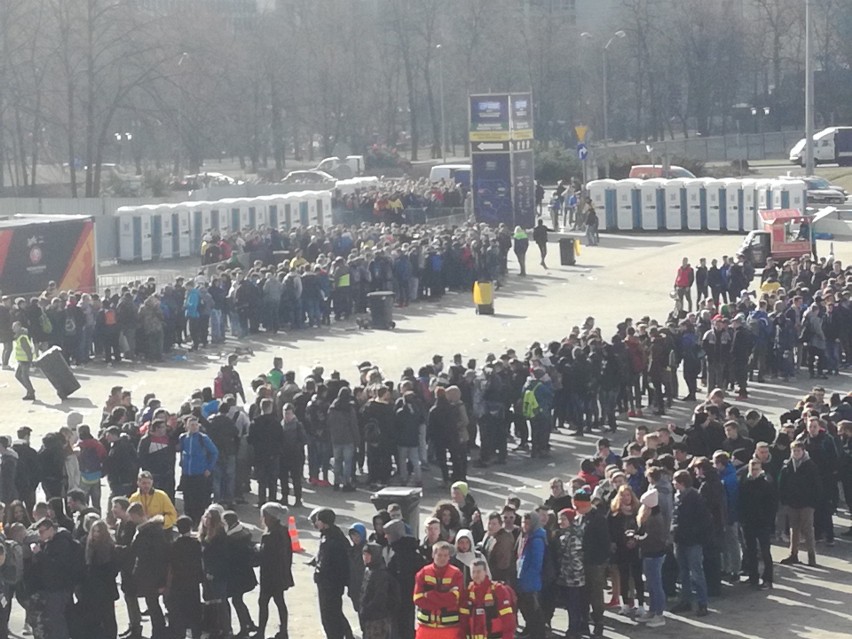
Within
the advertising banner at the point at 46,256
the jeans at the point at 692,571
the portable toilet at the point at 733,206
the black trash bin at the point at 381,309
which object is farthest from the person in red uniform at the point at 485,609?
the portable toilet at the point at 733,206

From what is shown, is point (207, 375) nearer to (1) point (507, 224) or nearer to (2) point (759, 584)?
(2) point (759, 584)

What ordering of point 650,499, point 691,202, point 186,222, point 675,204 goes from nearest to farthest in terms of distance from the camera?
point 650,499 < point 186,222 < point 691,202 < point 675,204

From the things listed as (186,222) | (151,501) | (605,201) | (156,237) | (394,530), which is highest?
(605,201)

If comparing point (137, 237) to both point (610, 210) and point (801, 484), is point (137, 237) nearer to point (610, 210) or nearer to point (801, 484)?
point (610, 210)

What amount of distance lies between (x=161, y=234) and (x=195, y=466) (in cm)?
3015

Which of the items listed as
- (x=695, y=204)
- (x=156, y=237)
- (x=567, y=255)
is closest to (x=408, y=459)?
(x=567, y=255)

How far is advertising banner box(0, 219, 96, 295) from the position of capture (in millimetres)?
34406

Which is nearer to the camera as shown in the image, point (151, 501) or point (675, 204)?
point (151, 501)

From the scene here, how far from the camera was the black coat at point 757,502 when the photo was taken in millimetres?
15242

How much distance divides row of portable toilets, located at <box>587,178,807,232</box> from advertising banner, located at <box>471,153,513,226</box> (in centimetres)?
404

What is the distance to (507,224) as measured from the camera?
47.8m

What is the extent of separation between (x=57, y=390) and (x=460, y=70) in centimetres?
7575

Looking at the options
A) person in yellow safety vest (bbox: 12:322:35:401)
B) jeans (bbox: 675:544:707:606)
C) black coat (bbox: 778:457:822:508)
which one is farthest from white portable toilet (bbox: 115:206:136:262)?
jeans (bbox: 675:544:707:606)

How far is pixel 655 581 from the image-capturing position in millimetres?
14195
